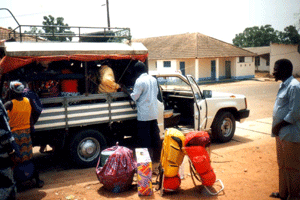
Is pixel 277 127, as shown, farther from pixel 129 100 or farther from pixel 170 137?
pixel 129 100

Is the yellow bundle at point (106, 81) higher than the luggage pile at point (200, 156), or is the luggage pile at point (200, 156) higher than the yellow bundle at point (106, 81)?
the yellow bundle at point (106, 81)

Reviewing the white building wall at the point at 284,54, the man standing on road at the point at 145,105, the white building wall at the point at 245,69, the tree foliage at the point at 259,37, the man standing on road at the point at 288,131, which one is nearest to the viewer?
the man standing on road at the point at 288,131

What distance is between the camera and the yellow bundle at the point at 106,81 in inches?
229

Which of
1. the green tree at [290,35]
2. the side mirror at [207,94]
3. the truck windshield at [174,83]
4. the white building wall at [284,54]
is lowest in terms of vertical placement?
the side mirror at [207,94]

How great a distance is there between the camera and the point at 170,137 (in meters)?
4.35

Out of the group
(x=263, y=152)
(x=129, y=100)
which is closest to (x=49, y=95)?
(x=129, y=100)

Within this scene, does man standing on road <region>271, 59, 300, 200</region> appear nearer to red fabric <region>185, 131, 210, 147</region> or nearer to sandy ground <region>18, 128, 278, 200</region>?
sandy ground <region>18, 128, 278, 200</region>

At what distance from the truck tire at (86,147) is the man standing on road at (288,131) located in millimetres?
3293

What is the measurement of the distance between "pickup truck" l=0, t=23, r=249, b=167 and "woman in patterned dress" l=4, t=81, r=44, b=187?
1.59 feet

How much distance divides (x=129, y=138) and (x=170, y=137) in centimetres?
326

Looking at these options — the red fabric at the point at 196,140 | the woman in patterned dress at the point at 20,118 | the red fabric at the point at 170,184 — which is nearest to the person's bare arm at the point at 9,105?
the woman in patterned dress at the point at 20,118

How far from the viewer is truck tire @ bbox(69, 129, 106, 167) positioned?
5.60 m

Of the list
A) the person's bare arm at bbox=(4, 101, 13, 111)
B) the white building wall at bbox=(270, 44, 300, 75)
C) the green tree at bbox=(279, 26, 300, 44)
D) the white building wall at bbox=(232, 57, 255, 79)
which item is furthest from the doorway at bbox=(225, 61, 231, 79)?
the green tree at bbox=(279, 26, 300, 44)

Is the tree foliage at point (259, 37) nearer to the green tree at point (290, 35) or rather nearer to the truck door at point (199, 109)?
the green tree at point (290, 35)
